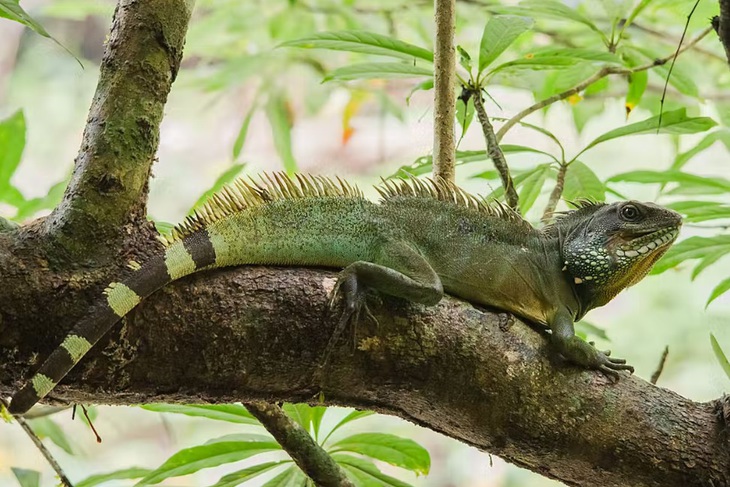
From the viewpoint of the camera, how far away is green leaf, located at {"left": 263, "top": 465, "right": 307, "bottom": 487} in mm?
2453

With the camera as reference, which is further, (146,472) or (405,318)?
(146,472)

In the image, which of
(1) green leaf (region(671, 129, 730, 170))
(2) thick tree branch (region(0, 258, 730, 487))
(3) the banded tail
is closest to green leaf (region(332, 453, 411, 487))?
(2) thick tree branch (region(0, 258, 730, 487))

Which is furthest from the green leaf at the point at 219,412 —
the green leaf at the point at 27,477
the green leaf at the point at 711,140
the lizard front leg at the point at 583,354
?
the green leaf at the point at 711,140

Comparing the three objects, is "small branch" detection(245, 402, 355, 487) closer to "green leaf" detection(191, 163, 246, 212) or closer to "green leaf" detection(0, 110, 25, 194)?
"green leaf" detection(191, 163, 246, 212)

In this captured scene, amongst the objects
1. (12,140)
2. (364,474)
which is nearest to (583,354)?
(364,474)

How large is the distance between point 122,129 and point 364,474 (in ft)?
4.79

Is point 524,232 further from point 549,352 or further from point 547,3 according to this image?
point 547,3

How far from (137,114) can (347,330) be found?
728mm

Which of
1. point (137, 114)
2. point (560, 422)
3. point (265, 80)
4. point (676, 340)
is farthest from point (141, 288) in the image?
point (676, 340)

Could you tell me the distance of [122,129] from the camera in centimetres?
177

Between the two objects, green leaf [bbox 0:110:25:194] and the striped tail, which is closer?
the striped tail

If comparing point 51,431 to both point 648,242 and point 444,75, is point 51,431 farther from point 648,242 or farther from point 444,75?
point 648,242

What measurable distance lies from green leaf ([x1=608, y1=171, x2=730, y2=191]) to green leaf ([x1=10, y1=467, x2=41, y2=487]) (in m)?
2.30

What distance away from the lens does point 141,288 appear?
1678mm
